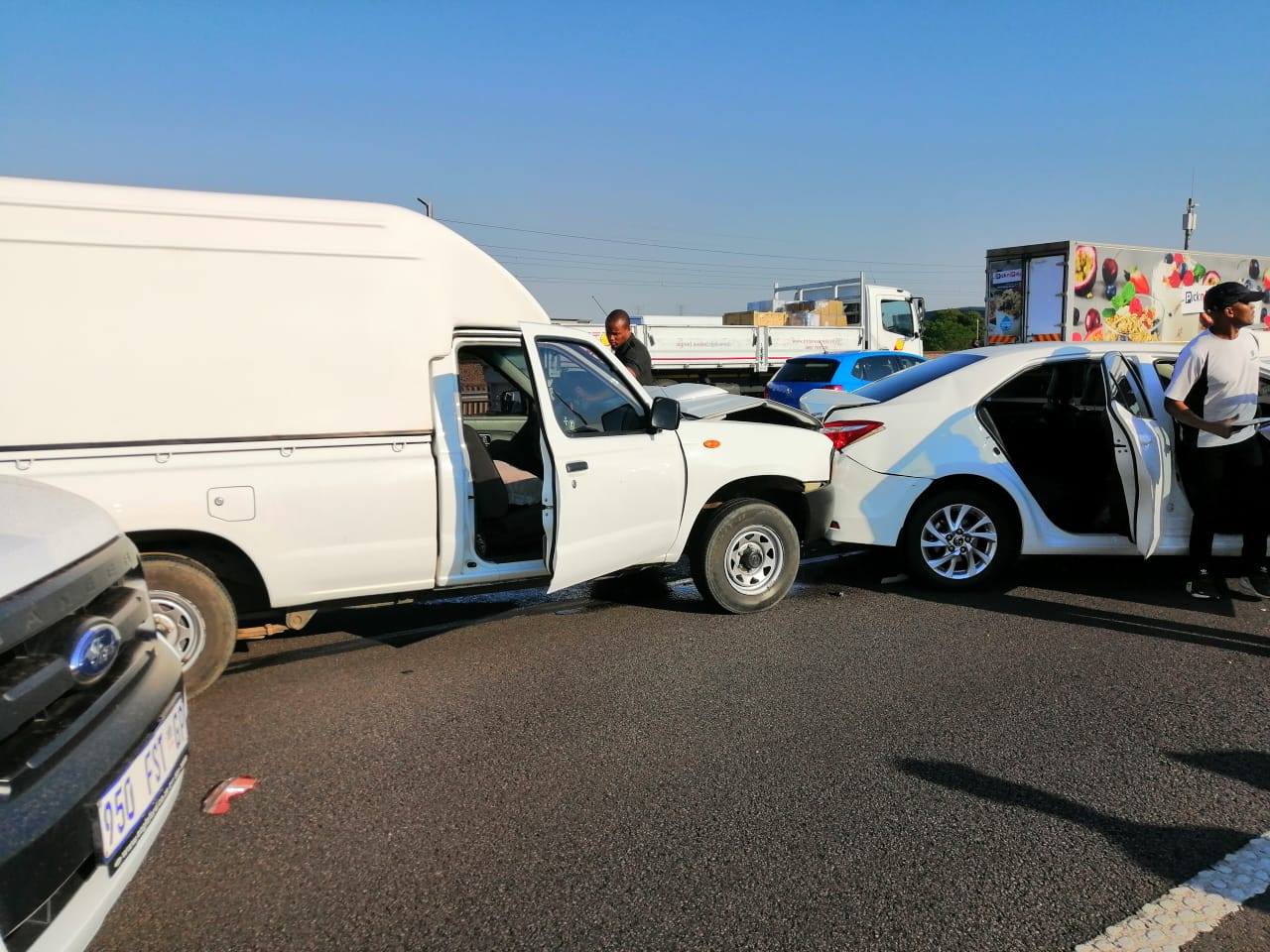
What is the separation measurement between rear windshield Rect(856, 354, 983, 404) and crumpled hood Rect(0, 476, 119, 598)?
4.98 metres

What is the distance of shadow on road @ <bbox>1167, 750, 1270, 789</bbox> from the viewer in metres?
3.40

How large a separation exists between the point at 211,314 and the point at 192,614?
140 centimetres

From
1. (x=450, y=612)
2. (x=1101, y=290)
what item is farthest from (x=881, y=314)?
(x=450, y=612)

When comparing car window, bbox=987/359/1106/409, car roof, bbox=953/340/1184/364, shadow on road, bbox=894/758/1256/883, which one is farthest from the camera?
car window, bbox=987/359/1106/409

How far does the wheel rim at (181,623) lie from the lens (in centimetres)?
Answer: 390

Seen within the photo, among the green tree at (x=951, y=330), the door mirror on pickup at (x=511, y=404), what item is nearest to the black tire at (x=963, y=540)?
the door mirror on pickup at (x=511, y=404)

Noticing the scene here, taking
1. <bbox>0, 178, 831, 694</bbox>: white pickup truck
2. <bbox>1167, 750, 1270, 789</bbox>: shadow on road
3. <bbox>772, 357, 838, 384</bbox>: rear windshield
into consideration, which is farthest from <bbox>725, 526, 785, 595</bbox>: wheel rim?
<bbox>772, 357, 838, 384</bbox>: rear windshield

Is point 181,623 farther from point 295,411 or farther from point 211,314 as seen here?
point 211,314

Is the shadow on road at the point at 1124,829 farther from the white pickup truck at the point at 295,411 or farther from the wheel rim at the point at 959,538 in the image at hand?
the wheel rim at the point at 959,538

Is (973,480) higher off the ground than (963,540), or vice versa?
(973,480)

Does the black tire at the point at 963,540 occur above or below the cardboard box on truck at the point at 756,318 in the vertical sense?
below

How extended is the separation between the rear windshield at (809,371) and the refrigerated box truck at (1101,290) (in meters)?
3.71

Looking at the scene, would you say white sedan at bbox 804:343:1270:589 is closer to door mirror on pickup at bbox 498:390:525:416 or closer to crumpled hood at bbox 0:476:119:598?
door mirror on pickup at bbox 498:390:525:416

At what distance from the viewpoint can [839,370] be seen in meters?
14.0
